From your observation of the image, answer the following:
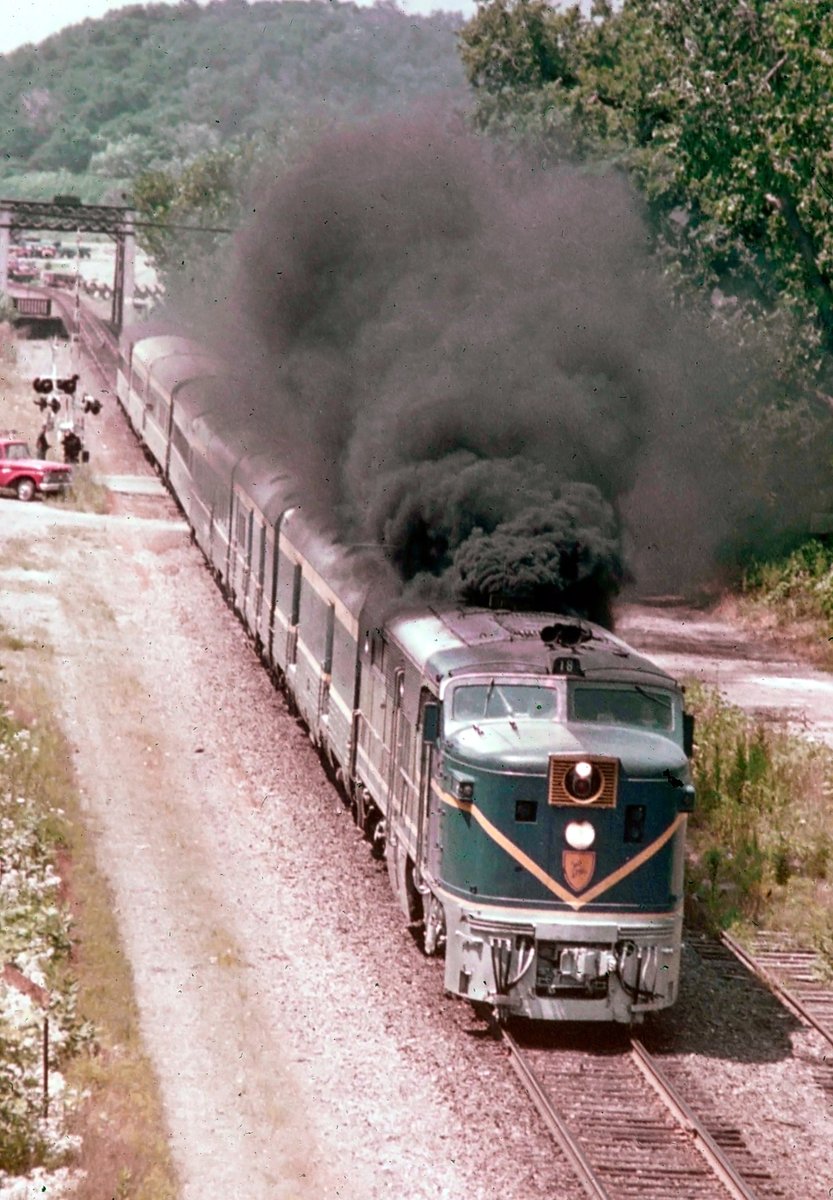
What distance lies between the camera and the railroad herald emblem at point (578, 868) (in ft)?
45.2

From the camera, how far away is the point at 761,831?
21016mm

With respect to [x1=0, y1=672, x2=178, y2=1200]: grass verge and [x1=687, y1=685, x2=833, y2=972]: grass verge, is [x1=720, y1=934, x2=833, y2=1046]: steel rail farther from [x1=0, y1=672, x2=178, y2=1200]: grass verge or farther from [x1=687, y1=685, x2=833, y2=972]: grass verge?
[x1=0, y1=672, x2=178, y2=1200]: grass verge

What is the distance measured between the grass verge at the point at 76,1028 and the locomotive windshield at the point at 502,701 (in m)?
3.79

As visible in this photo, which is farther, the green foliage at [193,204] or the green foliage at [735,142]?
the green foliage at [193,204]

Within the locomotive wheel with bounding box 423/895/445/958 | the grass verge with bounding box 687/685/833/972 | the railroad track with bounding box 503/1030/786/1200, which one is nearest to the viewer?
the railroad track with bounding box 503/1030/786/1200

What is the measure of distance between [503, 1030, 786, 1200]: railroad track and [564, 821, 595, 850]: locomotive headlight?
5.86 feet

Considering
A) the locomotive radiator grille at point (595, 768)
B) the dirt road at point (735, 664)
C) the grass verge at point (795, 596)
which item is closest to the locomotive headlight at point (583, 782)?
the locomotive radiator grille at point (595, 768)

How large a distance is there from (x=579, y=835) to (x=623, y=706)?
1.24 metres

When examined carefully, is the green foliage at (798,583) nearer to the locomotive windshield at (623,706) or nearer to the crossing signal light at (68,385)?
the crossing signal light at (68,385)

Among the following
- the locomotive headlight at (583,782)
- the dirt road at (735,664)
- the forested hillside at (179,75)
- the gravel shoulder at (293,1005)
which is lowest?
the dirt road at (735,664)

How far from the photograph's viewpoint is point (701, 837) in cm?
2080

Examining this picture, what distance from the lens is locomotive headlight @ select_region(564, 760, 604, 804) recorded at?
13.6 m

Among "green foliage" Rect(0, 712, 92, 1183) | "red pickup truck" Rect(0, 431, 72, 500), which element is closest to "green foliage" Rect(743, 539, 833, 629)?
"red pickup truck" Rect(0, 431, 72, 500)

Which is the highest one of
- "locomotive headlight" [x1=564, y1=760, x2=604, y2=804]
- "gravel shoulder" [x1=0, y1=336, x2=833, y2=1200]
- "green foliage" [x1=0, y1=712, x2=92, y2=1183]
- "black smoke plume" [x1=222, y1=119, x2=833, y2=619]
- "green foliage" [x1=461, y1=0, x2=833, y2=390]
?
"green foliage" [x1=461, y1=0, x2=833, y2=390]
